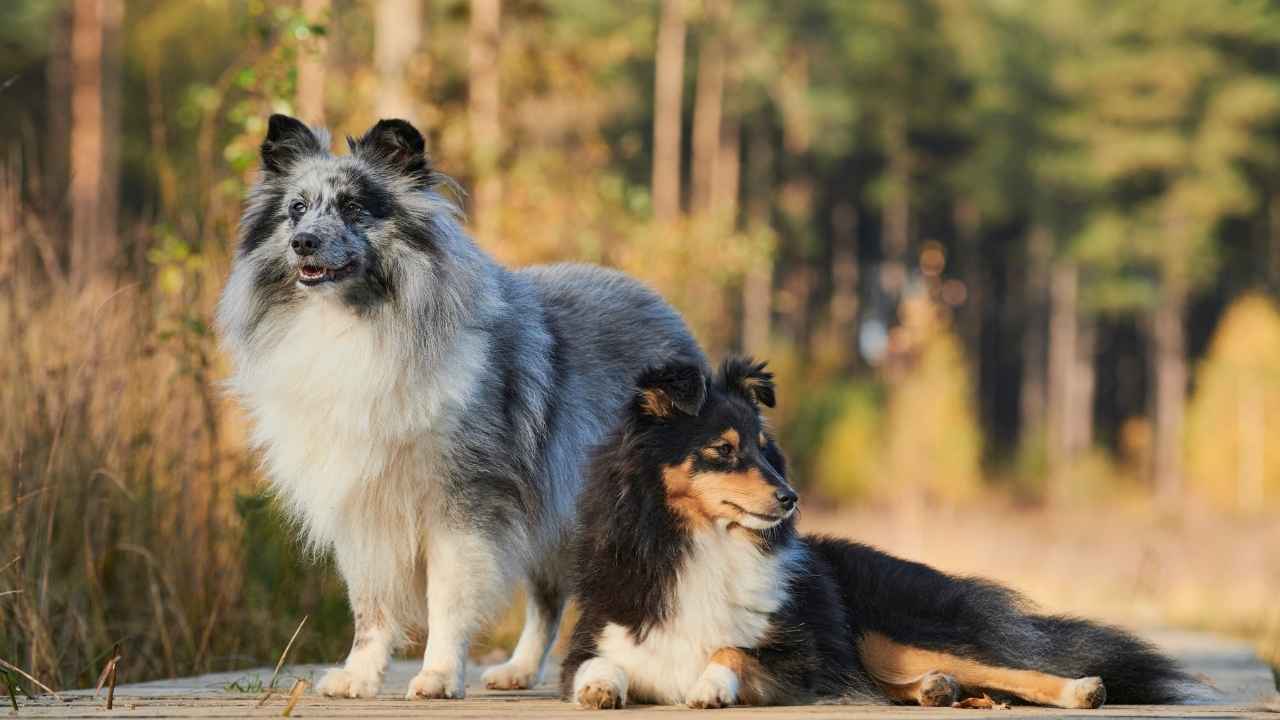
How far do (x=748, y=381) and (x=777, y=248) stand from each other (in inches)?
1464

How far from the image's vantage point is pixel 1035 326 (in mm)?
51906

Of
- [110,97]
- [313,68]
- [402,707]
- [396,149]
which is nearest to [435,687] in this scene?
[402,707]

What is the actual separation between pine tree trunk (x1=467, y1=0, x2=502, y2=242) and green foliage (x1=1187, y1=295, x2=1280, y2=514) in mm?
20995

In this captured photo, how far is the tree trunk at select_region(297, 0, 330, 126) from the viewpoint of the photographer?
29.2 ft

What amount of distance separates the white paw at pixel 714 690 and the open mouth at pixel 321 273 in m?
1.82

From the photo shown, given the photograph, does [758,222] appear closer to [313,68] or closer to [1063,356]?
[1063,356]

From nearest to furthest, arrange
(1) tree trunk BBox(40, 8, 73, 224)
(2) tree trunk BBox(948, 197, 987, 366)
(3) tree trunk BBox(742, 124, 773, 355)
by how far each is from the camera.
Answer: (1) tree trunk BBox(40, 8, 73, 224) → (3) tree trunk BBox(742, 124, 773, 355) → (2) tree trunk BBox(948, 197, 987, 366)

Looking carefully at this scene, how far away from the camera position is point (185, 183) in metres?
8.91

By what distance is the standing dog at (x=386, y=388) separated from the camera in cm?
570

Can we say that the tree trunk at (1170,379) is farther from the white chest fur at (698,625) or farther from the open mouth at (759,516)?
the open mouth at (759,516)

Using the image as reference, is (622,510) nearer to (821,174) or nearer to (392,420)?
(392,420)

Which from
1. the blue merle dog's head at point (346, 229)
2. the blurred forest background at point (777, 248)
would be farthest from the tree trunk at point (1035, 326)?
the blue merle dog's head at point (346, 229)

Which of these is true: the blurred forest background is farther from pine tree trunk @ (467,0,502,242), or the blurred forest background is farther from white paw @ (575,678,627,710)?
white paw @ (575,678,627,710)

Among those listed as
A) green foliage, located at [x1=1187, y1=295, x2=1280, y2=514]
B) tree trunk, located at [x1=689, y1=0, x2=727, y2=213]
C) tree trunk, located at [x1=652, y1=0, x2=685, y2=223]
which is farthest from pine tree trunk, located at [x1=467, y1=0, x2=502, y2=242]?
tree trunk, located at [x1=689, y1=0, x2=727, y2=213]
